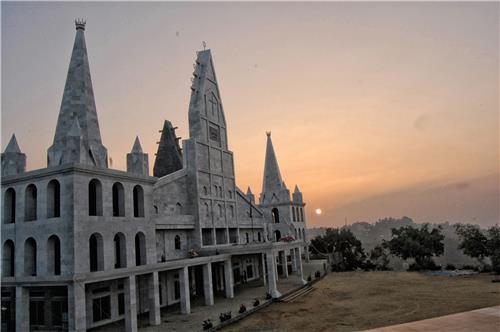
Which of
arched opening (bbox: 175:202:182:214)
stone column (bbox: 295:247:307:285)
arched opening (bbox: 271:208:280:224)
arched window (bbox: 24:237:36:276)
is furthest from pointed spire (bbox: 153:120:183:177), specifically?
arched opening (bbox: 271:208:280:224)

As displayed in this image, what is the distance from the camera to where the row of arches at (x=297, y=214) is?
60.7 metres

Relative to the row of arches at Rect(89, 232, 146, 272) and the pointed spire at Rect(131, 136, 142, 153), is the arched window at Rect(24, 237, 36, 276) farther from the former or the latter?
the pointed spire at Rect(131, 136, 142, 153)

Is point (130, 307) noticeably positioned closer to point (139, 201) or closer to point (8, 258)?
point (139, 201)

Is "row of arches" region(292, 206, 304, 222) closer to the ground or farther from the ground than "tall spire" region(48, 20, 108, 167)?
closer to the ground

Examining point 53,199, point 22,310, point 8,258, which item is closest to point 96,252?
point 53,199

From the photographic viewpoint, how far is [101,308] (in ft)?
83.1

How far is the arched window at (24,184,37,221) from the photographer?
23.4 meters

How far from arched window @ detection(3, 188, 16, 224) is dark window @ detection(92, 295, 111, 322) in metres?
7.41

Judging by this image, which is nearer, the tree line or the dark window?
the dark window

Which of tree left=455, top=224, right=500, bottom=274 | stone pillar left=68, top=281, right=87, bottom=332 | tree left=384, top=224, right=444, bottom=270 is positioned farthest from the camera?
tree left=384, top=224, right=444, bottom=270

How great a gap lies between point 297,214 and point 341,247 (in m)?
8.77

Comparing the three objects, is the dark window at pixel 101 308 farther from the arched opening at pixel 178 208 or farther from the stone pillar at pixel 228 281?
the stone pillar at pixel 228 281

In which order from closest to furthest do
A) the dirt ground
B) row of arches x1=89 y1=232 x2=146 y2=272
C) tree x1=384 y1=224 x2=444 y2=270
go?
1. row of arches x1=89 y1=232 x2=146 y2=272
2. the dirt ground
3. tree x1=384 y1=224 x2=444 y2=270

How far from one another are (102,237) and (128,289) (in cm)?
365
